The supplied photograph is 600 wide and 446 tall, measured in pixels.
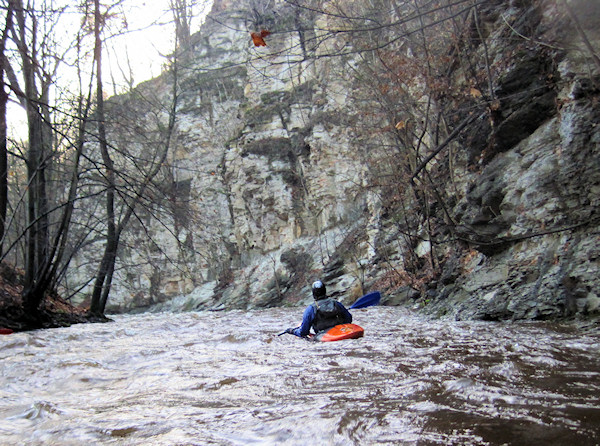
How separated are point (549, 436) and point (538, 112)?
21.3ft

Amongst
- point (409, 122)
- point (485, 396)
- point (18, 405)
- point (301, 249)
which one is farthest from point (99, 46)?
point (301, 249)

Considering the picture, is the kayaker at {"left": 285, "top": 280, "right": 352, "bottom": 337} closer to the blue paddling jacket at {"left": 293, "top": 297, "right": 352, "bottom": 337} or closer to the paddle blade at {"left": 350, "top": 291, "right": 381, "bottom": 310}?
the blue paddling jacket at {"left": 293, "top": 297, "right": 352, "bottom": 337}

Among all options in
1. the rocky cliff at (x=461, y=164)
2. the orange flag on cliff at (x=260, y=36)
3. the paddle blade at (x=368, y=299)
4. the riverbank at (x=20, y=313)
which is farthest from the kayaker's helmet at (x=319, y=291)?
the riverbank at (x=20, y=313)

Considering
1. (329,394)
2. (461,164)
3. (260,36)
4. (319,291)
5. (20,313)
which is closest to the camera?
(329,394)

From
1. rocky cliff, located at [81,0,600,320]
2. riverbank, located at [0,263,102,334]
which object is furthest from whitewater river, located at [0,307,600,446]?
riverbank, located at [0,263,102,334]

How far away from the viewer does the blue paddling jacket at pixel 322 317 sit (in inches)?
241

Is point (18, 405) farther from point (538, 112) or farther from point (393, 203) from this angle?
point (393, 203)

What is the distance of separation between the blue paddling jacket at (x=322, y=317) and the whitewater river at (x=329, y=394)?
74cm

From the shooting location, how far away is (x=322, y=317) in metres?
6.16

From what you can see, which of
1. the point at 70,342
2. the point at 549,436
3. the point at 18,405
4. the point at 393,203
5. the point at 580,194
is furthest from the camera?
the point at 393,203

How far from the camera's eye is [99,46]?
7246 millimetres

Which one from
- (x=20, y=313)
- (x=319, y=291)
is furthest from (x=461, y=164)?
(x=20, y=313)

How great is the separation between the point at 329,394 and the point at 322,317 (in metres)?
3.29

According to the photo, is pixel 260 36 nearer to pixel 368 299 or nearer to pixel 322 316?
pixel 322 316
